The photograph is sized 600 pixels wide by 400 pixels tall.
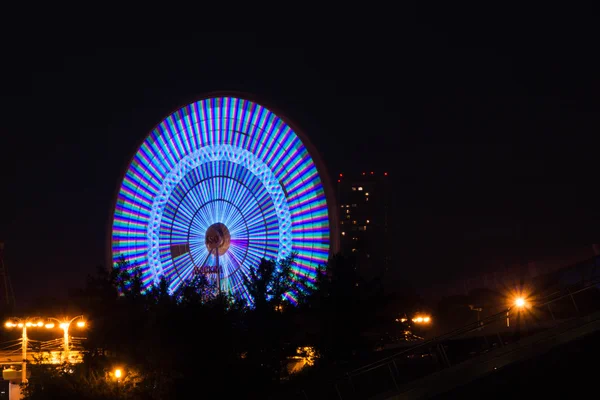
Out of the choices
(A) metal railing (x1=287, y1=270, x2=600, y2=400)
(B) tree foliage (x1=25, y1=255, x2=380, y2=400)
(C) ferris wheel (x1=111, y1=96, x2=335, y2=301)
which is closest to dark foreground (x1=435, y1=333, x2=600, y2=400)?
(A) metal railing (x1=287, y1=270, x2=600, y2=400)

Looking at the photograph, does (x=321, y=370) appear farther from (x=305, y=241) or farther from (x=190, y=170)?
(x=190, y=170)

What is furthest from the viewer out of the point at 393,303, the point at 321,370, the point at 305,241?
the point at 305,241

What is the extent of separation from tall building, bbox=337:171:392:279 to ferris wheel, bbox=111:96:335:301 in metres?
120

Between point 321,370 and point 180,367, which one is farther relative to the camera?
point 321,370

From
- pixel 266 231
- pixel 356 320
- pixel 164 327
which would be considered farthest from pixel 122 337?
pixel 266 231

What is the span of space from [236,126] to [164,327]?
1637 centimetres

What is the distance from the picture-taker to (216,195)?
37.8 meters

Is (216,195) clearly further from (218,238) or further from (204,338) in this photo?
(204,338)

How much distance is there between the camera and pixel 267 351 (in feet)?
80.5

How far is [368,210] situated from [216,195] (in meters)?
131

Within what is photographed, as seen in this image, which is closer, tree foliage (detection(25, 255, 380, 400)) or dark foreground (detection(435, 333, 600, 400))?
dark foreground (detection(435, 333, 600, 400))

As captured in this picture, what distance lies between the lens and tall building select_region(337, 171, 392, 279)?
161 metres

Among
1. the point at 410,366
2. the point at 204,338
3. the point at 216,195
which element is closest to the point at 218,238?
the point at 216,195

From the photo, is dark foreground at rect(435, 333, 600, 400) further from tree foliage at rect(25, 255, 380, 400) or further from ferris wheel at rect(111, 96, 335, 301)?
ferris wheel at rect(111, 96, 335, 301)
